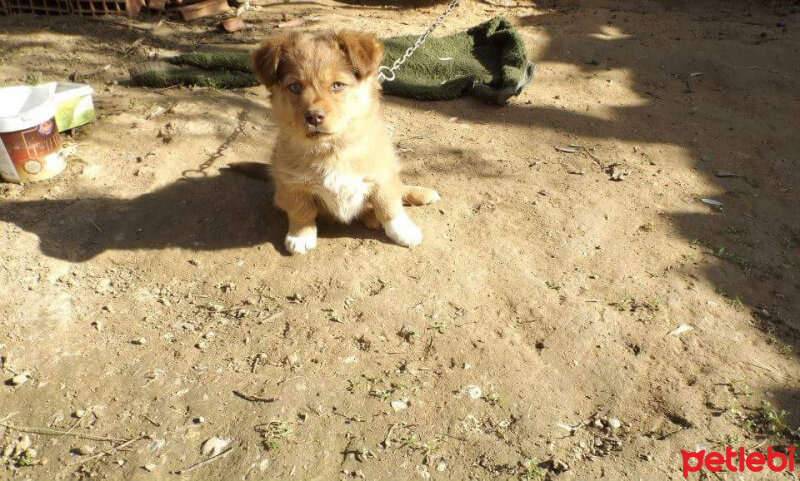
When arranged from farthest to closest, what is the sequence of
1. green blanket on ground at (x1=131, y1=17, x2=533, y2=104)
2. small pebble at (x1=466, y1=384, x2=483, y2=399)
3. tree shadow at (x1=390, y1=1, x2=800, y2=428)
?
green blanket on ground at (x1=131, y1=17, x2=533, y2=104) → tree shadow at (x1=390, y1=1, x2=800, y2=428) → small pebble at (x1=466, y1=384, x2=483, y2=399)

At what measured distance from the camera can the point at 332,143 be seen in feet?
11.5

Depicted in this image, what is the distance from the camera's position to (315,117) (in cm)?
322

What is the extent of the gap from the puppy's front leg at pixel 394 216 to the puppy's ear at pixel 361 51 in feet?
2.49

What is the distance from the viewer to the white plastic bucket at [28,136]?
410cm

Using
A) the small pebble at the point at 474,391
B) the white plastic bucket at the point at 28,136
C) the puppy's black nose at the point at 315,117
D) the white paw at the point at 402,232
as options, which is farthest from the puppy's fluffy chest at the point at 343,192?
the white plastic bucket at the point at 28,136

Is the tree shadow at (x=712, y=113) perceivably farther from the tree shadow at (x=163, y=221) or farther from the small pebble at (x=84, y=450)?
the small pebble at (x=84, y=450)

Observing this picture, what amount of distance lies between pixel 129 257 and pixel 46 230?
0.68 m

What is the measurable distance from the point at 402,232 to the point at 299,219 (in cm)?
72

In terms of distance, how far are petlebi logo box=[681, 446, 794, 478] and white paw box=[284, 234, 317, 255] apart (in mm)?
2531

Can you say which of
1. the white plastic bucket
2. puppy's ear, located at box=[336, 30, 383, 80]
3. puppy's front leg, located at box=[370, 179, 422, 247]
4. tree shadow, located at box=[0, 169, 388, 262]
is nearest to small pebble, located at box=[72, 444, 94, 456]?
tree shadow, located at box=[0, 169, 388, 262]

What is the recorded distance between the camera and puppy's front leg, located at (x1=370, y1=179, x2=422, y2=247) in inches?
149

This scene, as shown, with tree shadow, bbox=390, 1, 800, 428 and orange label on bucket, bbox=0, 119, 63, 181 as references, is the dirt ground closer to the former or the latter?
tree shadow, bbox=390, 1, 800, 428

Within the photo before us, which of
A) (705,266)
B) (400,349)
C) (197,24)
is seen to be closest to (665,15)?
(705,266)

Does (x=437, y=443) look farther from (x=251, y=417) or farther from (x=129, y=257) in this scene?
(x=129, y=257)
